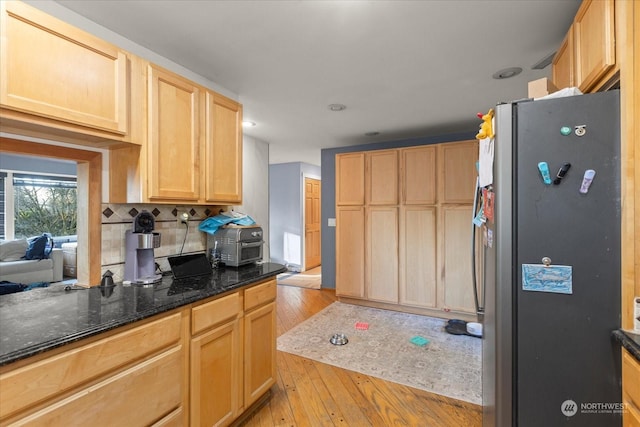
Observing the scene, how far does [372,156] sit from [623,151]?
3.02 metres

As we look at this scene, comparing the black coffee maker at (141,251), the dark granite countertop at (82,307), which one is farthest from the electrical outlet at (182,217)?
the dark granite countertop at (82,307)

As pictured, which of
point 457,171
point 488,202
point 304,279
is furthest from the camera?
point 304,279

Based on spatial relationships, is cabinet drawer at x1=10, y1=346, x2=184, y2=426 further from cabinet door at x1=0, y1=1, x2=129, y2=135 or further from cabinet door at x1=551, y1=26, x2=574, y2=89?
cabinet door at x1=551, y1=26, x2=574, y2=89

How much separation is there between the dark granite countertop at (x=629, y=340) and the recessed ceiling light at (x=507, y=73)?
6.45 feet

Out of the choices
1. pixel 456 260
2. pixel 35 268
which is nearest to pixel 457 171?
pixel 456 260

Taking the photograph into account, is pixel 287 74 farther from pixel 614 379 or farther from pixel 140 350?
pixel 614 379

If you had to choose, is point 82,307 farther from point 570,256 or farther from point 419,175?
point 419,175

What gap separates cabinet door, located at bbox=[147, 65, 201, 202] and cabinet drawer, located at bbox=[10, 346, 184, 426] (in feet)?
3.08

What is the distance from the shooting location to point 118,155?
1815mm

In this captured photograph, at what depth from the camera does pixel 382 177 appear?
157 inches

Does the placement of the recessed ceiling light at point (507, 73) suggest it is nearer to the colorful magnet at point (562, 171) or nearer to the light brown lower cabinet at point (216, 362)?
the colorful magnet at point (562, 171)

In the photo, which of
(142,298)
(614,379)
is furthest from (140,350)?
(614,379)

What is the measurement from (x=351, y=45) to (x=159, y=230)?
1.86 m

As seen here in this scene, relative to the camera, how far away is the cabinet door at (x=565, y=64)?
1580 millimetres
